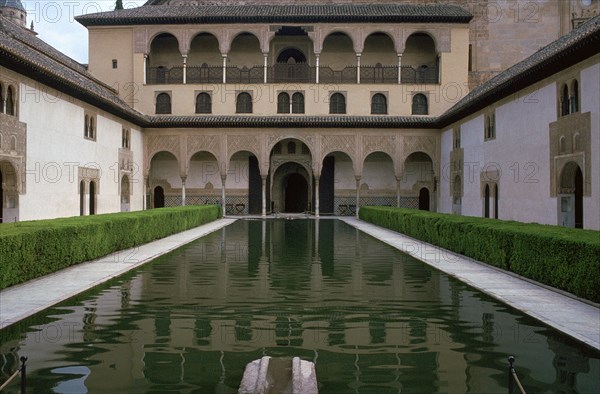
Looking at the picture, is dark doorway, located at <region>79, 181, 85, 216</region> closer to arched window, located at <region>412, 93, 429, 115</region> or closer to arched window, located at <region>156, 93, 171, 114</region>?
arched window, located at <region>156, 93, 171, 114</region>

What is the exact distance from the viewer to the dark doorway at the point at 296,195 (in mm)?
38531

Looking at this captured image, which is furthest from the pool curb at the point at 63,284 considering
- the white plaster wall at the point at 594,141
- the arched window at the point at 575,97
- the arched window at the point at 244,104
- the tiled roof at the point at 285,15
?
the tiled roof at the point at 285,15

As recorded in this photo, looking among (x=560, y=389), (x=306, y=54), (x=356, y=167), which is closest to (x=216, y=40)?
(x=306, y=54)

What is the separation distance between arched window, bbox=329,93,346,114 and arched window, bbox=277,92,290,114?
2.41 meters

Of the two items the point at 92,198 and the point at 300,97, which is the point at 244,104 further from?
the point at 92,198

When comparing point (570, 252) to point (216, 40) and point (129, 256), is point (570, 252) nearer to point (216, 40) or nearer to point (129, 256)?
point (129, 256)

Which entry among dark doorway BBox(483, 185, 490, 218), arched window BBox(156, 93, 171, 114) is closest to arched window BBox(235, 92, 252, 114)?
arched window BBox(156, 93, 171, 114)

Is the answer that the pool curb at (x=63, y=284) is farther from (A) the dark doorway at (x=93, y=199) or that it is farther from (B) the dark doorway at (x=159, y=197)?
(B) the dark doorway at (x=159, y=197)

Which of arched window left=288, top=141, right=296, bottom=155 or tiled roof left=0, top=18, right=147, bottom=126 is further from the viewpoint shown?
arched window left=288, top=141, right=296, bottom=155

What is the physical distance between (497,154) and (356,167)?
11142 mm

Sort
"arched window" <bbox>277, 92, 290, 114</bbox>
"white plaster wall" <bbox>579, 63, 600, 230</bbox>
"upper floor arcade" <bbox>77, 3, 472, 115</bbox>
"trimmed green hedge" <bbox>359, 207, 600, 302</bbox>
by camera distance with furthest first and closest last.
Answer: "arched window" <bbox>277, 92, 290, 114</bbox>, "upper floor arcade" <bbox>77, 3, 472, 115</bbox>, "white plaster wall" <bbox>579, 63, 600, 230</bbox>, "trimmed green hedge" <bbox>359, 207, 600, 302</bbox>

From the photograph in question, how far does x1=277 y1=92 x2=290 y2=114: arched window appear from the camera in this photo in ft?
111

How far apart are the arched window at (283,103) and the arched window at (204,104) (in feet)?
12.8

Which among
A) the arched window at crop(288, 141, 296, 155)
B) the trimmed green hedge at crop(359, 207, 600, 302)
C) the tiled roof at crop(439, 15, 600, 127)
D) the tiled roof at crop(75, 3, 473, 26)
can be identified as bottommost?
the trimmed green hedge at crop(359, 207, 600, 302)
